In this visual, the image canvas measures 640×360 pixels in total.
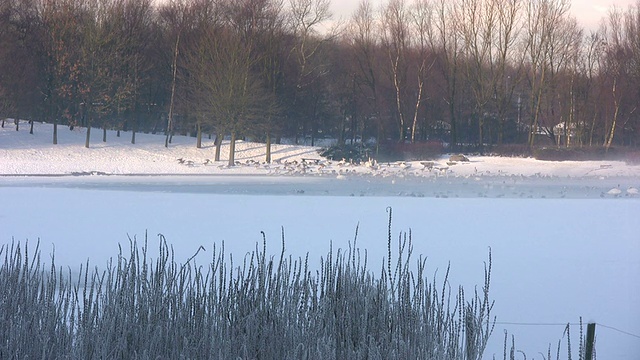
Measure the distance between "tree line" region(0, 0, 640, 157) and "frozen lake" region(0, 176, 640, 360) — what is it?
58.7 feet

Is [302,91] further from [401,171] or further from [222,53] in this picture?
[401,171]

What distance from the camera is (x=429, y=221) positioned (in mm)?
15086

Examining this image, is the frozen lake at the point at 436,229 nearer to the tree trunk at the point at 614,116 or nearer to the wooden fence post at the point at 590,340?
the wooden fence post at the point at 590,340

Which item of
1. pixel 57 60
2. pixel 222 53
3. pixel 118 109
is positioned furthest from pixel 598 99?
pixel 57 60

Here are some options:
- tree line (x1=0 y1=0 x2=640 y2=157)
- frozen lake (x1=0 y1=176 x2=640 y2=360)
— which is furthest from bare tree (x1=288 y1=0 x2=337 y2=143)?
frozen lake (x1=0 y1=176 x2=640 y2=360)

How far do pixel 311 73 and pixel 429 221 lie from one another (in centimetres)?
3647

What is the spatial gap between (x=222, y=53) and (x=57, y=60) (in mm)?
9478

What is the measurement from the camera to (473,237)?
13039mm

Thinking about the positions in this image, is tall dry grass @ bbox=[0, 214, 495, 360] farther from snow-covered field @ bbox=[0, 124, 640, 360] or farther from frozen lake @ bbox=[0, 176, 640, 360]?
snow-covered field @ bbox=[0, 124, 640, 360]

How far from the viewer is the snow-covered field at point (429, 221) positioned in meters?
8.77

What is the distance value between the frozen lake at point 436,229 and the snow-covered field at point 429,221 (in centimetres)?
3

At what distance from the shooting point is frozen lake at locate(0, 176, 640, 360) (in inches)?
337

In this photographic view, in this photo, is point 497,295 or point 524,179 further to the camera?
point 524,179

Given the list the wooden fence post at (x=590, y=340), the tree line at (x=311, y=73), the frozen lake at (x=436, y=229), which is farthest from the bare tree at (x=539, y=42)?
the wooden fence post at (x=590, y=340)
